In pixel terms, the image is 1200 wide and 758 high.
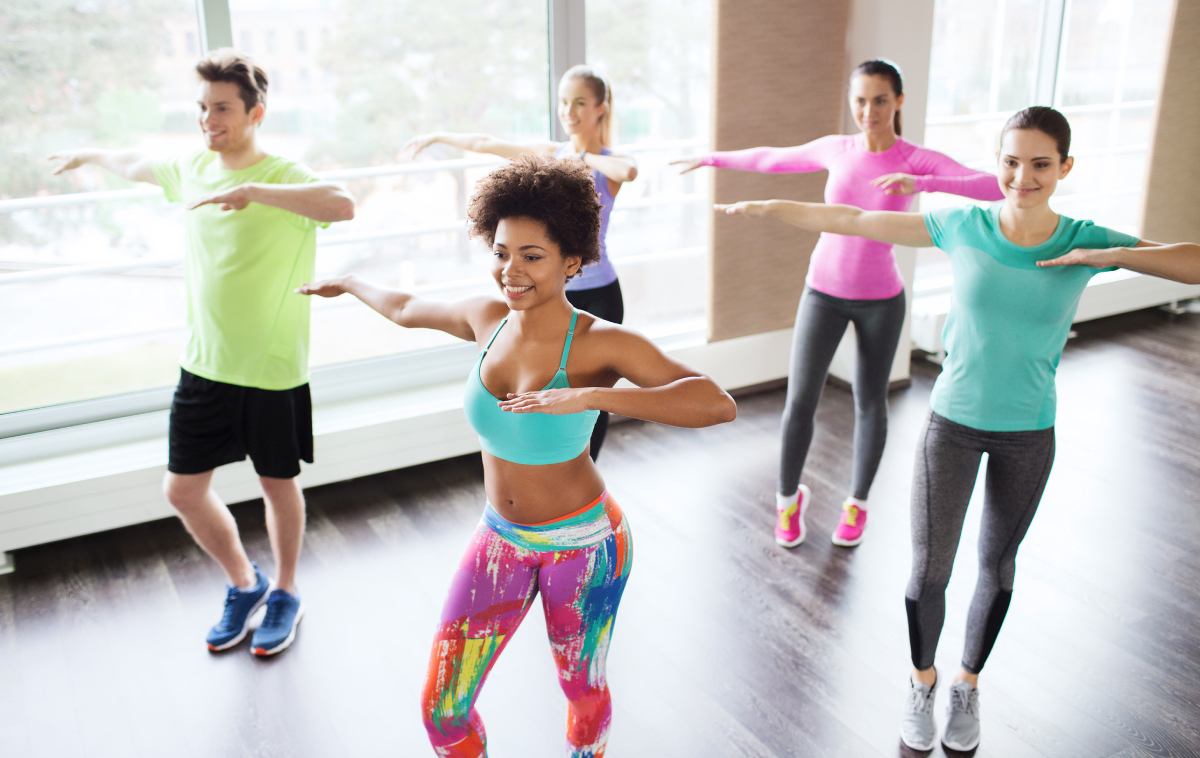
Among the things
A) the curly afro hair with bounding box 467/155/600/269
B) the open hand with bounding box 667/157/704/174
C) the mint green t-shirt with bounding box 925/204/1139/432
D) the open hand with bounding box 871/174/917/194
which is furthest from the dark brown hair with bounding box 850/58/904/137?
the curly afro hair with bounding box 467/155/600/269

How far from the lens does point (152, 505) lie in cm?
308

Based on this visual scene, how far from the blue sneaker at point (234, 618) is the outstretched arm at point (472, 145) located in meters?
1.40

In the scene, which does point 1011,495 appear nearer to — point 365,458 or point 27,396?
point 365,458

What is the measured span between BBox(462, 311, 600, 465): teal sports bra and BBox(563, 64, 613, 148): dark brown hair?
1463 mm

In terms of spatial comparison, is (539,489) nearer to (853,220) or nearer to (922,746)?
(853,220)

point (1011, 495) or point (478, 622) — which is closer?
point (478, 622)

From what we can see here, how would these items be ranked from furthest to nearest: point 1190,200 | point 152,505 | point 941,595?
point 1190,200, point 152,505, point 941,595

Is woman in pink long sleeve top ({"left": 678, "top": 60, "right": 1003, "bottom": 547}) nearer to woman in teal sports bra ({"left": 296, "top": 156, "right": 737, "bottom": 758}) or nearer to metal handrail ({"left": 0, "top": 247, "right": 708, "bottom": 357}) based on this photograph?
metal handrail ({"left": 0, "top": 247, "right": 708, "bottom": 357})

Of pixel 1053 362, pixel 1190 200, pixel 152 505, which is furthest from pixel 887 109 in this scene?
pixel 1190 200

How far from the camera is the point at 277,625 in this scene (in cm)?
252

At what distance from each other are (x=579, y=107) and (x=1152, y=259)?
162 centimetres

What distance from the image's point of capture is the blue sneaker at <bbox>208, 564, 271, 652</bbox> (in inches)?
98.5

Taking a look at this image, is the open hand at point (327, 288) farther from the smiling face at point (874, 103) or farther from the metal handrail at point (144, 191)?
the smiling face at point (874, 103)

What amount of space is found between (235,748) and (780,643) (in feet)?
4.57
